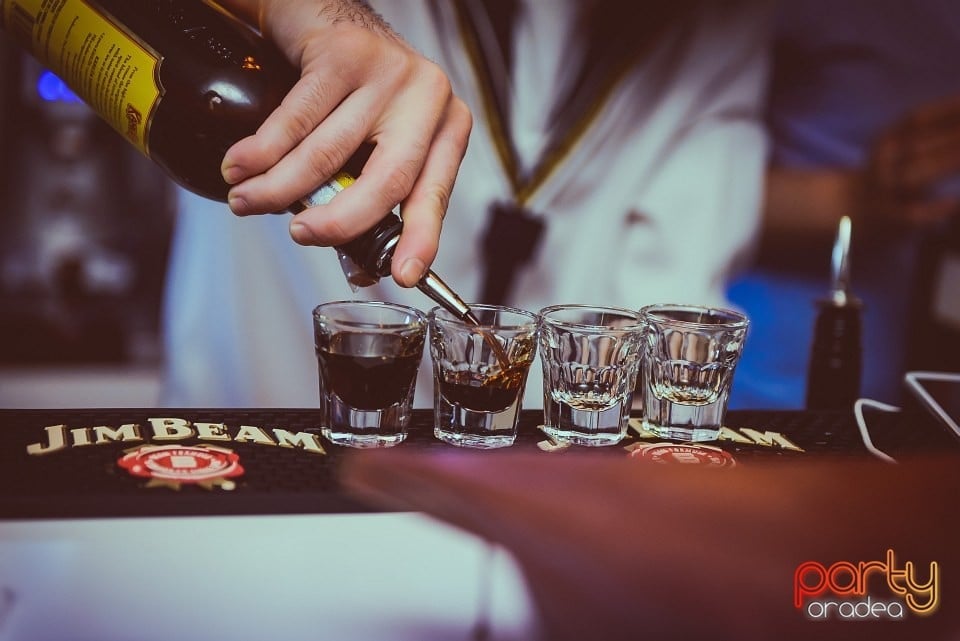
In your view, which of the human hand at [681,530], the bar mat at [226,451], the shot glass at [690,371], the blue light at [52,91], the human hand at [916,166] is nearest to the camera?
the human hand at [681,530]

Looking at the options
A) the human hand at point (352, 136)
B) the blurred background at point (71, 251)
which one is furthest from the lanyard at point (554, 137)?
the blurred background at point (71, 251)

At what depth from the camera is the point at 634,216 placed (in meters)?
1.65

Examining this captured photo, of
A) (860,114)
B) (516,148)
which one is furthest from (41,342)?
(860,114)

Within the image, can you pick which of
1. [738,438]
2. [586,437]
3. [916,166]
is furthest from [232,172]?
[916,166]

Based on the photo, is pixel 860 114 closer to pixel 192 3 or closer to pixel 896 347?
pixel 896 347

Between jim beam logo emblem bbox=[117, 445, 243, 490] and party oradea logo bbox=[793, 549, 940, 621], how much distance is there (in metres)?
0.40

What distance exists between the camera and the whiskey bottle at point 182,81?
2.77 ft

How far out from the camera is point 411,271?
2.49 ft

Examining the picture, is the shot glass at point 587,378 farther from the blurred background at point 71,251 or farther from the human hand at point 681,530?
the blurred background at point 71,251

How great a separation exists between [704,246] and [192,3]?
105 centimetres

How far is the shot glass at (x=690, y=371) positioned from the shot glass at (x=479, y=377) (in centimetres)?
13

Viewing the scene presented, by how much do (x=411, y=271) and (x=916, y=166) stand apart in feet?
4.71

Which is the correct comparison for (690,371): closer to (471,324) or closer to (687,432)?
(687,432)

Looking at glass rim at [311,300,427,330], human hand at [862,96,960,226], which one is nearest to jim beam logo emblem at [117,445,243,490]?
glass rim at [311,300,427,330]
